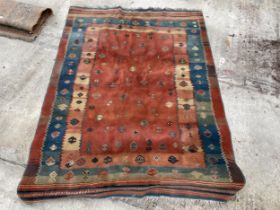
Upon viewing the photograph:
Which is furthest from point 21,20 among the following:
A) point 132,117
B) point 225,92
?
point 225,92

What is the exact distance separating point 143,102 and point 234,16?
158cm

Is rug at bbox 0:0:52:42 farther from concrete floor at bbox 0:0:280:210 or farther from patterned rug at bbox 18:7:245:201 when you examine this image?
patterned rug at bbox 18:7:245:201

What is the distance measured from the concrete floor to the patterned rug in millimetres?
78

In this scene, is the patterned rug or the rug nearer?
the patterned rug

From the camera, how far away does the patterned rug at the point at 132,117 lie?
6.91 ft

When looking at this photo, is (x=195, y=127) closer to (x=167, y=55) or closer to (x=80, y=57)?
(x=167, y=55)

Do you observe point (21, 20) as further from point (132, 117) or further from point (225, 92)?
point (225, 92)

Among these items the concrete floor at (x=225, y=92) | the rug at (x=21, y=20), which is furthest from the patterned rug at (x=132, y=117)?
the rug at (x=21, y=20)

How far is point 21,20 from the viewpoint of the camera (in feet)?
10.1

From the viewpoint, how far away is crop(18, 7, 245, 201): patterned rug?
2107 mm

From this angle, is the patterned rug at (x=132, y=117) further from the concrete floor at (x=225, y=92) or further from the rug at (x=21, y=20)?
the rug at (x=21, y=20)

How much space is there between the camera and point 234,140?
7.80ft

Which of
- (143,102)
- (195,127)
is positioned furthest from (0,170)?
(195,127)

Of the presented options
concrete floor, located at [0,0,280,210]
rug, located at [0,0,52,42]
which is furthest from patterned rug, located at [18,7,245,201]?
rug, located at [0,0,52,42]
